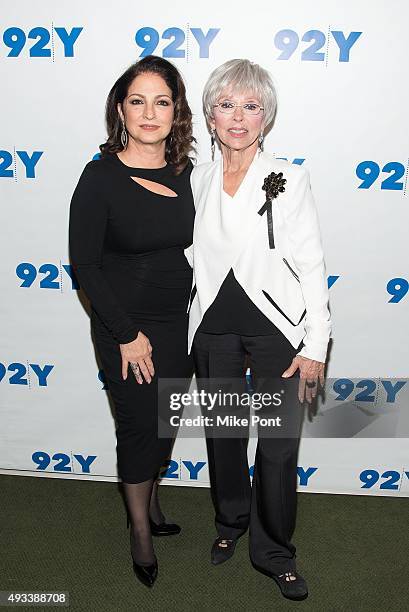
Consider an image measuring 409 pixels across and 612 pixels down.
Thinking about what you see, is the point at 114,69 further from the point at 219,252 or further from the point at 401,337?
the point at 401,337

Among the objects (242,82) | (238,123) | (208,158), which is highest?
(242,82)

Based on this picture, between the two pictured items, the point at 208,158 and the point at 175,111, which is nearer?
the point at 175,111

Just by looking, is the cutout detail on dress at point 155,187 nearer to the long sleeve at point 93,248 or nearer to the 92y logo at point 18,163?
the long sleeve at point 93,248

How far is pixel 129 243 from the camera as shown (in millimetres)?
2145

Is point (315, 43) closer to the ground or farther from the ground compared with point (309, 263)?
farther from the ground

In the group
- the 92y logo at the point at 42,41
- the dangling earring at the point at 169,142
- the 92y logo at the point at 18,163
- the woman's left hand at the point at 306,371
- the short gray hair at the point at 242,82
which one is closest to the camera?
the short gray hair at the point at 242,82

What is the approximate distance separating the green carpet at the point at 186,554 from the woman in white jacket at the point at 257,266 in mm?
188

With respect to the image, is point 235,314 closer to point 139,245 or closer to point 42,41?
point 139,245

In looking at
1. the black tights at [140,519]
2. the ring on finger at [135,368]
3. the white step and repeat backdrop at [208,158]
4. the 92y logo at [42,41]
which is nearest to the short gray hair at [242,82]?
the white step and repeat backdrop at [208,158]

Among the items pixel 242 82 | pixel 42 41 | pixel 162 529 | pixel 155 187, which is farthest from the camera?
pixel 162 529

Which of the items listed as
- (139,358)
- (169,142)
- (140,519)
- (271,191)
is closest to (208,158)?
(169,142)

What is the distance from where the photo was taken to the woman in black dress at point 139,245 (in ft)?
6.95

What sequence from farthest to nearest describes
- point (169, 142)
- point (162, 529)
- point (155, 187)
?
point (162, 529) < point (169, 142) < point (155, 187)

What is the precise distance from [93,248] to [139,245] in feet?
0.52
